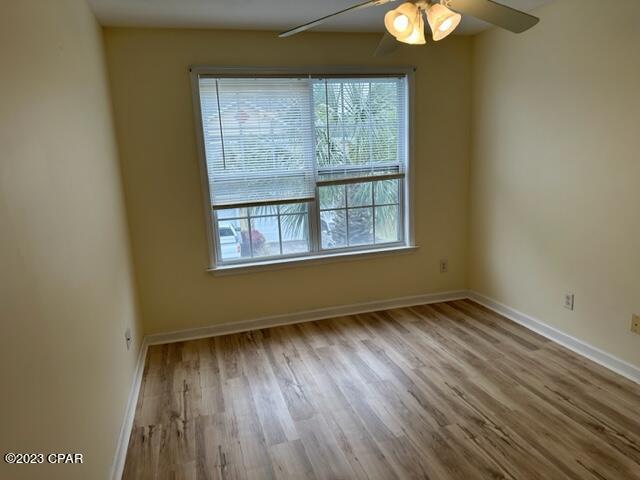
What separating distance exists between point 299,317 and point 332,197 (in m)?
1.08

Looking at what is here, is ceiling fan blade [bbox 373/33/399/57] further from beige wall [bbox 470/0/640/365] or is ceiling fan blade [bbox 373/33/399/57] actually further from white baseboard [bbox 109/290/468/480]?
white baseboard [bbox 109/290/468/480]

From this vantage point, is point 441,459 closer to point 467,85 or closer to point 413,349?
point 413,349

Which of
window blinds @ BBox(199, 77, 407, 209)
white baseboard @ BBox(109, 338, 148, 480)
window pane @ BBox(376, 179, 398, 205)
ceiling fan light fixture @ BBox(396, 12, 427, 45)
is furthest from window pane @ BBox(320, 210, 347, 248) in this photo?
ceiling fan light fixture @ BBox(396, 12, 427, 45)

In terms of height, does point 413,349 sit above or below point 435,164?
below

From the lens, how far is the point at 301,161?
3.47 m

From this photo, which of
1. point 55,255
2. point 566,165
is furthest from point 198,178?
point 566,165

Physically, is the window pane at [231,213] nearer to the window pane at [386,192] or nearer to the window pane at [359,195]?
the window pane at [359,195]

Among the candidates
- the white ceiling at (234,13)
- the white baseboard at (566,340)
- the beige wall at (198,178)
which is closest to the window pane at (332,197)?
the beige wall at (198,178)

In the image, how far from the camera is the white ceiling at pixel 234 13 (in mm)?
2582

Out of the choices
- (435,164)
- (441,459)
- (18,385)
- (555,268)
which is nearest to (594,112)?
(555,268)

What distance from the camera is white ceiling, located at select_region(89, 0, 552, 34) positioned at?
8.47ft

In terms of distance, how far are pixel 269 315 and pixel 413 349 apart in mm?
1239

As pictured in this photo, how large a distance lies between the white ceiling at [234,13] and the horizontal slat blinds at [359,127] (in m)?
0.49

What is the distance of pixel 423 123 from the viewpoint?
368cm
